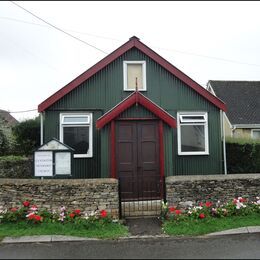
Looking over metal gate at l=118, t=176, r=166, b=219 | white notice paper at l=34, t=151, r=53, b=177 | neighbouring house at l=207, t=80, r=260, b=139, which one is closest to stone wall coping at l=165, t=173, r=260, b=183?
metal gate at l=118, t=176, r=166, b=219

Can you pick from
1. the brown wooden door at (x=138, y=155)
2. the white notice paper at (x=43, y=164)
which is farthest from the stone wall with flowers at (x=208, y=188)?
the white notice paper at (x=43, y=164)

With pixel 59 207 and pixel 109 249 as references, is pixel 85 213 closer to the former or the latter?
pixel 59 207

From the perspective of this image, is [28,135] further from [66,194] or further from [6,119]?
[66,194]

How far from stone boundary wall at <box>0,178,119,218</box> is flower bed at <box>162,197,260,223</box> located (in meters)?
1.33

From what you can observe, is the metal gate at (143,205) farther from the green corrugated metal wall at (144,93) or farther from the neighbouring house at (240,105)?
the neighbouring house at (240,105)

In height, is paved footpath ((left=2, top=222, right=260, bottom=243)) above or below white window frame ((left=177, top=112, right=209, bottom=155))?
below

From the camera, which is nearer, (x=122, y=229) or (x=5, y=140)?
(x=122, y=229)

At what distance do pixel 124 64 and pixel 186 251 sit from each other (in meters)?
8.38

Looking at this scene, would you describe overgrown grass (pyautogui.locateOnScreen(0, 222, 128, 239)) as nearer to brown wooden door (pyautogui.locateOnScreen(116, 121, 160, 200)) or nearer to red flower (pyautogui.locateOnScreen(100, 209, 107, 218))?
red flower (pyautogui.locateOnScreen(100, 209, 107, 218))

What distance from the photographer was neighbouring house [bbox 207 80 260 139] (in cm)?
1972

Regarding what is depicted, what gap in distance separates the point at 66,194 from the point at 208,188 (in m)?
3.64

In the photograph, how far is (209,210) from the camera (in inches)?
310

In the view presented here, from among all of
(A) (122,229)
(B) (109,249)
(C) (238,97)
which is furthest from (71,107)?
(C) (238,97)

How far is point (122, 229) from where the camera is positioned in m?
7.17
